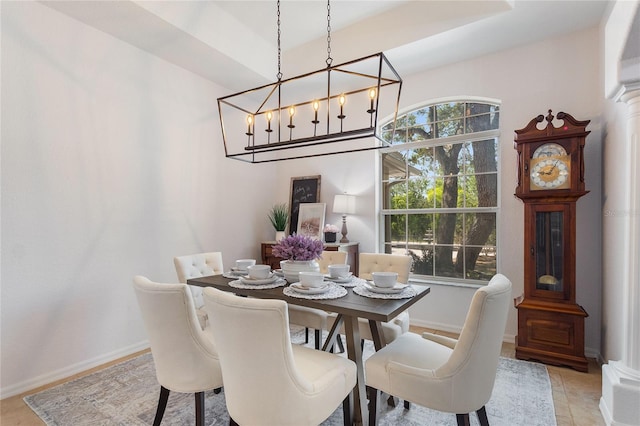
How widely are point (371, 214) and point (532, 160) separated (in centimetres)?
178

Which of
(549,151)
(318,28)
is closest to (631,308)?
(549,151)

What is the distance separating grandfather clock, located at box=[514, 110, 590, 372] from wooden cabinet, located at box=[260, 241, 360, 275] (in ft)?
5.79

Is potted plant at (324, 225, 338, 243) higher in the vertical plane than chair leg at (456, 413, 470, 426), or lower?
higher

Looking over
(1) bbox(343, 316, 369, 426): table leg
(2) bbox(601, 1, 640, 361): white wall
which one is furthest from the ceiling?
(1) bbox(343, 316, 369, 426): table leg

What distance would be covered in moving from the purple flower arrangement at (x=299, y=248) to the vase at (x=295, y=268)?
0.12 ft

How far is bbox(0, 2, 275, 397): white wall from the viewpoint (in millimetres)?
2373

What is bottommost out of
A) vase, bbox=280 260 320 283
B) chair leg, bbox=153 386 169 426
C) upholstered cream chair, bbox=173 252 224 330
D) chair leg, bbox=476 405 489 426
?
chair leg, bbox=153 386 169 426

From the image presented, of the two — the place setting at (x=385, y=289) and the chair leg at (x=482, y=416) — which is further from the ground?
the place setting at (x=385, y=289)

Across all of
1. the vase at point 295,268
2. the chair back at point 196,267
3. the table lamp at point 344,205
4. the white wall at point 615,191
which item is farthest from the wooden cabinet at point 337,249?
the white wall at point 615,191

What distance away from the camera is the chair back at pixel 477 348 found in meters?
1.38

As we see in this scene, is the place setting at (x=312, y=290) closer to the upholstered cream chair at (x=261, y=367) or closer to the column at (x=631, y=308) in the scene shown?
the upholstered cream chair at (x=261, y=367)

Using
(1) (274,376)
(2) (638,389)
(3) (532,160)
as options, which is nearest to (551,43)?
(3) (532,160)

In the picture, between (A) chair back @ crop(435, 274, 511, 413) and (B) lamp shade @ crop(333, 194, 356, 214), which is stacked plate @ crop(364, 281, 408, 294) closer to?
(A) chair back @ crop(435, 274, 511, 413)

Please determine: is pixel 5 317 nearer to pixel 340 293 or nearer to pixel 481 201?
pixel 340 293
